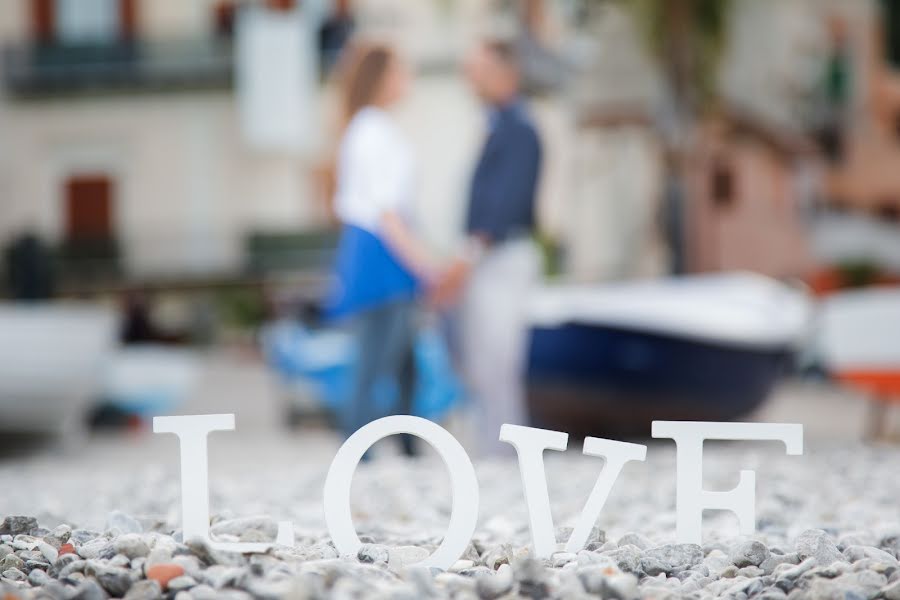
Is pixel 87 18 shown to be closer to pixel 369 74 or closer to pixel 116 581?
pixel 369 74

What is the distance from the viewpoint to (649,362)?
185 inches

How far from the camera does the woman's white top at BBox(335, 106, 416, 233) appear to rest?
135 inches

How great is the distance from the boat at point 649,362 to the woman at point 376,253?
1411 mm

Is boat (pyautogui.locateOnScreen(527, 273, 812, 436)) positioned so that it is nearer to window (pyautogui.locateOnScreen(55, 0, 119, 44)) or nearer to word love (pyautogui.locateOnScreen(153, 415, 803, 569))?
word love (pyautogui.locateOnScreen(153, 415, 803, 569))

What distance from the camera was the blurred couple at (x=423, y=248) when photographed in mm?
3406

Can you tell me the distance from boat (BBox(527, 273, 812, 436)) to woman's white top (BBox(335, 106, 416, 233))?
148 cm

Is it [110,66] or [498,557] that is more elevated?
[110,66]

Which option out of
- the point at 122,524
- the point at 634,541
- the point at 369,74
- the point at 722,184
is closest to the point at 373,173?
the point at 369,74

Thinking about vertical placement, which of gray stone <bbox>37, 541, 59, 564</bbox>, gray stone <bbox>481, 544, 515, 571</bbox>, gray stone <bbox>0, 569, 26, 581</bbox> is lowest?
gray stone <bbox>481, 544, 515, 571</bbox>

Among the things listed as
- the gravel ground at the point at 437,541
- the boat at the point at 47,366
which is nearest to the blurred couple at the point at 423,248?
the gravel ground at the point at 437,541

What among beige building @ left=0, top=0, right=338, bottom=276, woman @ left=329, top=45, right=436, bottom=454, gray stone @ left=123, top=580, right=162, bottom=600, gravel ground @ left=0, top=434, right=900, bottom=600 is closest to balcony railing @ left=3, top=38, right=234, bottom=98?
beige building @ left=0, top=0, right=338, bottom=276

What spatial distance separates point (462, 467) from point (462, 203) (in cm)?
254

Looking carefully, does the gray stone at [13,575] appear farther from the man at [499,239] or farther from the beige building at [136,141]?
the beige building at [136,141]

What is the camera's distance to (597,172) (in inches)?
416
